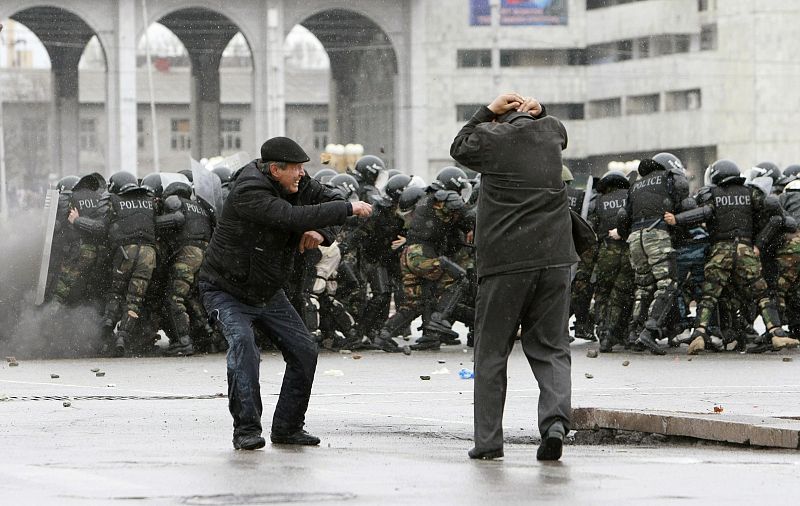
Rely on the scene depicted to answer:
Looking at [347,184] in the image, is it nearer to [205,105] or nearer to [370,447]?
[370,447]

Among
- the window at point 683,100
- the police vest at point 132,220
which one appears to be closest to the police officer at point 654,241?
the police vest at point 132,220

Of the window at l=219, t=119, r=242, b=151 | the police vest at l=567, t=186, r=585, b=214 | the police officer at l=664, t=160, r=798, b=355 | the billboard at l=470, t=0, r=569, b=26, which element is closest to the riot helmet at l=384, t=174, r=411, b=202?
the police vest at l=567, t=186, r=585, b=214

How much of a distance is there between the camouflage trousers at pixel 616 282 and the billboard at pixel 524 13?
62.3m

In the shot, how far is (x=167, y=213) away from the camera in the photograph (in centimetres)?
1669

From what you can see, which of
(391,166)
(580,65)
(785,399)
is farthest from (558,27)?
(785,399)

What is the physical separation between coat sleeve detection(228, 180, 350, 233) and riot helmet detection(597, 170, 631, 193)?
9.00m

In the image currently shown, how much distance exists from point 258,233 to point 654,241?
8.29 metres

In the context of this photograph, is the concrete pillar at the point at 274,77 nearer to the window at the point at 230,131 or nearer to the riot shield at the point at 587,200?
the riot shield at the point at 587,200

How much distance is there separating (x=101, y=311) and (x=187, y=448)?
8915 millimetres

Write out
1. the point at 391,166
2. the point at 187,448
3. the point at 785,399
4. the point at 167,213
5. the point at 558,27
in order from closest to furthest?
the point at 187,448 → the point at 785,399 → the point at 167,213 → the point at 391,166 → the point at 558,27

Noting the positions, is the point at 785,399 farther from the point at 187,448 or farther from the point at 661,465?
the point at 187,448

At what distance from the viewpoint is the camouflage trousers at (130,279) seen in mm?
16562

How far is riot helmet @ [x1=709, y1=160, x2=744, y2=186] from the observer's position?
16.3 metres

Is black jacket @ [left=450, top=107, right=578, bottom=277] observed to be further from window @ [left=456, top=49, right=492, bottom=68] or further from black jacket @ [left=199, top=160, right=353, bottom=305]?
window @ [left=456, top=49, right=492, bottom=68]
